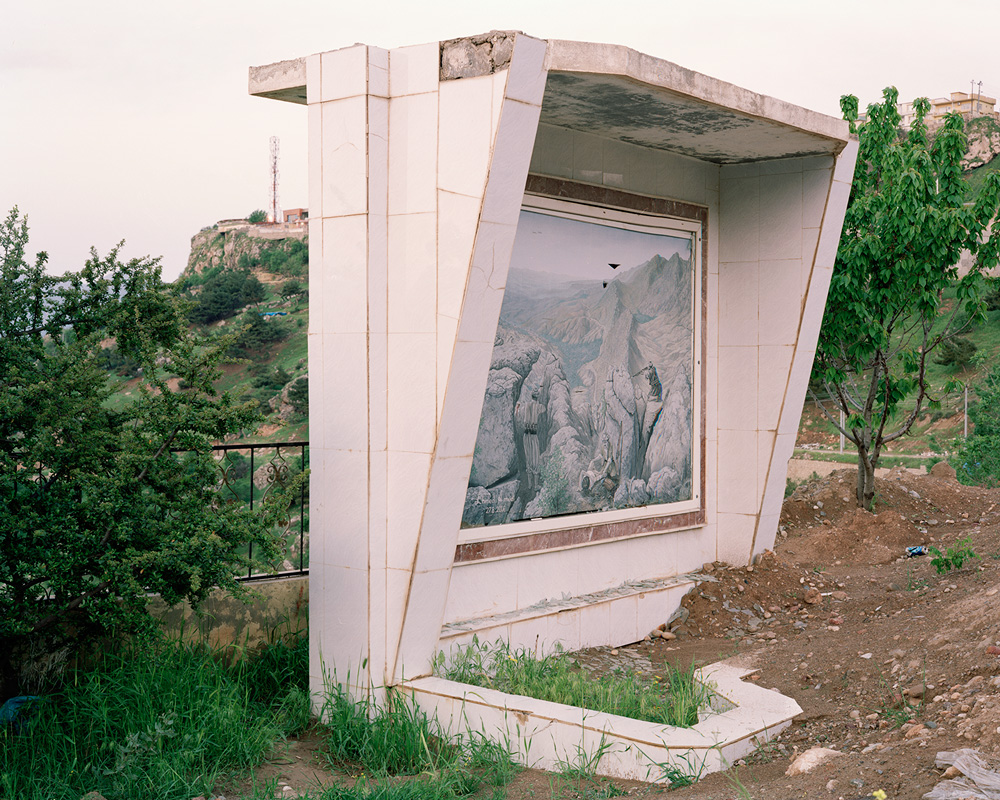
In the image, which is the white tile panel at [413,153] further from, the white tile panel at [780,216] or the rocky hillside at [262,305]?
the rocky hillside at [262,305]

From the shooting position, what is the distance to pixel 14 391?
5102 millimetres

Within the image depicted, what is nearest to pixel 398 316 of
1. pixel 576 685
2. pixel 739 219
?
pixel 576 685

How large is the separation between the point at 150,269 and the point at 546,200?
292 centimetres

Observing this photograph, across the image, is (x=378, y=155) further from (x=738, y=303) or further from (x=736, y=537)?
(x=736, y=537)

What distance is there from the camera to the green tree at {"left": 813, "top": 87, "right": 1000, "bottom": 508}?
1045cm

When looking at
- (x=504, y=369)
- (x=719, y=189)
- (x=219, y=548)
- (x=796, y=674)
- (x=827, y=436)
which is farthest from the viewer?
(x=827, y=436)

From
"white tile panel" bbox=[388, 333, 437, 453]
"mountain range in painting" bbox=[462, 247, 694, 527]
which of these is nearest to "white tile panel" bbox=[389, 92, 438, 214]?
"white tile panel" bbox=[388, 333, 437, 453]

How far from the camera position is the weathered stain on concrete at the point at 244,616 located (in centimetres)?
616

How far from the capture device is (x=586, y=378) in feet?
25.2

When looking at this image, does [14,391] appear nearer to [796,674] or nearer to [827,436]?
[796,674]

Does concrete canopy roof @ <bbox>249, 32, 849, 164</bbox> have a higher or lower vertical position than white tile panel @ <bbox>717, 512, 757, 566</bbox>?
higher

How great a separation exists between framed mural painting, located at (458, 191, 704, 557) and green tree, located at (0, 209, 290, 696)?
1984mm

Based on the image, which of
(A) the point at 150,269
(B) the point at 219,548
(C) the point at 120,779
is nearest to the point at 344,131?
(A) the point at 150,269

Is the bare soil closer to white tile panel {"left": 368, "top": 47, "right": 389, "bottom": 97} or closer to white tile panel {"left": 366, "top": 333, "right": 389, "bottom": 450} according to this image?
white tile panel {"left": 366, "top": 333, "right": 389, "bottom": 450}
